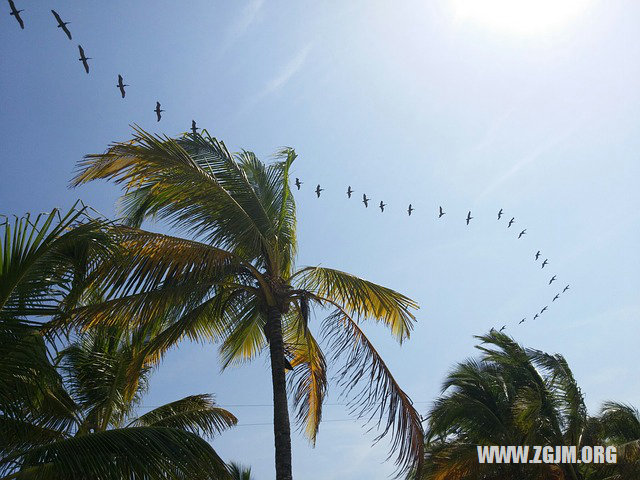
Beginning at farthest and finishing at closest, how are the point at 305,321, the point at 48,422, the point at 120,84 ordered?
1. the point at 48,422
2. the point at 305,321
3. the point at 120,84

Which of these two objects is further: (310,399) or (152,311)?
(310,399)

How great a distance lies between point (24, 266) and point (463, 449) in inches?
569

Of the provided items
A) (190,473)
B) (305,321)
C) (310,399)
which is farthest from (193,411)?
(190,473)

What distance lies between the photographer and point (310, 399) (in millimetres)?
12805

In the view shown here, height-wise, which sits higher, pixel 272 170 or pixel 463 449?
pixel 272 170

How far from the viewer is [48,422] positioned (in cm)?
1202

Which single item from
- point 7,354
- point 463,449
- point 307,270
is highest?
point 307,270

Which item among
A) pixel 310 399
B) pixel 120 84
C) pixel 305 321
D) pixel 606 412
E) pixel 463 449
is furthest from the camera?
pixel 606 412

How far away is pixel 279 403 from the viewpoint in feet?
32.9

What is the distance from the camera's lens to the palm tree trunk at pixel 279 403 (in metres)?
9.41

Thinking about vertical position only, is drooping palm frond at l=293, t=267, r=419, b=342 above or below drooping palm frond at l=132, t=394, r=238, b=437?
above

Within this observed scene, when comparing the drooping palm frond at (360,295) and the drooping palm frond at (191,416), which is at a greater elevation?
the drooping palm frond at (360,295)

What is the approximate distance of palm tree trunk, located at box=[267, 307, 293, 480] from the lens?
9.41 meters

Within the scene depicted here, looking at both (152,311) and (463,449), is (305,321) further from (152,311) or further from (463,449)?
(463,449)
